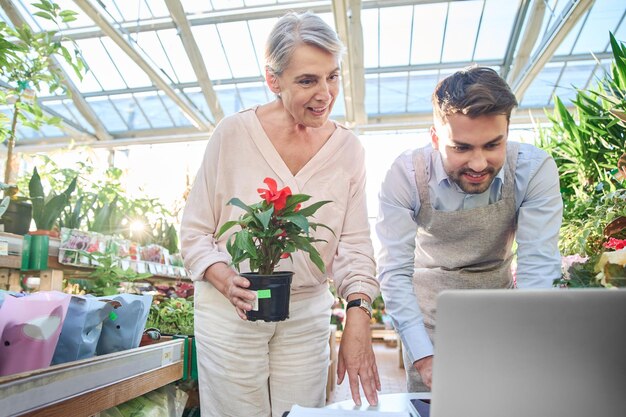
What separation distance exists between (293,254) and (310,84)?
407 mm

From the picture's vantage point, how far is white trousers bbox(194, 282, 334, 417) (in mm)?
1176

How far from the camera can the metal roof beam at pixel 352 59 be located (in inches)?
Answer: 316

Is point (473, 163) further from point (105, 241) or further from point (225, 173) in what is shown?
point (105, 241)

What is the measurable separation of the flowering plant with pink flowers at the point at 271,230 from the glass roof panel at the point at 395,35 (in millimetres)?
8777

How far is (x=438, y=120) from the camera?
1.26 m

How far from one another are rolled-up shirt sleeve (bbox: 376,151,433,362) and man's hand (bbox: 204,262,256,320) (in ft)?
1.22

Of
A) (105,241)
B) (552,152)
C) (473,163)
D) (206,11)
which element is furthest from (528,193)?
(206,11)

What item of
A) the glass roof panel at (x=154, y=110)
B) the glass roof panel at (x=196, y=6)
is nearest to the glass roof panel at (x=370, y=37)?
the glass roof panel at (x=196, y=6)

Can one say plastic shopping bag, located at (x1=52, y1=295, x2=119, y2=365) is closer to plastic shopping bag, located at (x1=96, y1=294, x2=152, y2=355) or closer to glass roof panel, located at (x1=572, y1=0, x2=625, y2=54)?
plastic shopping bag, located at (x1=96, y1=294, x2=152, y2=355)

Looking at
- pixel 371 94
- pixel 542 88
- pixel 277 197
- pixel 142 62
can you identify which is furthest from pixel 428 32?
pixel 277 197

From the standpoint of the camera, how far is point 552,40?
26.2ft

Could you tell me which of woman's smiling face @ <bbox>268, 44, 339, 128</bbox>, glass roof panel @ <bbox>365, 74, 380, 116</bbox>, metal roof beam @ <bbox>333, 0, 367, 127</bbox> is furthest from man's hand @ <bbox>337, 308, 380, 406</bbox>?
glass roof panel @ <bbox>365, 74, 380, 116</bbox>

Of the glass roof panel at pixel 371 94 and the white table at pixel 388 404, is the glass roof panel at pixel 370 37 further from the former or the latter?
the white table at pixel 388 404

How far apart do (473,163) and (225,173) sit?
0.59m
